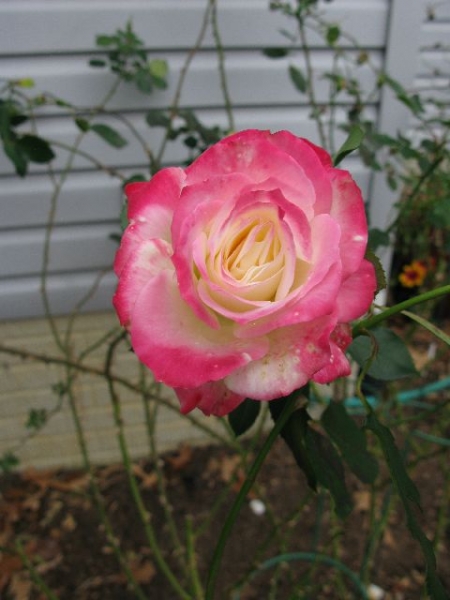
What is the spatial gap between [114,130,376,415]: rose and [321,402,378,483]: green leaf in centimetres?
21

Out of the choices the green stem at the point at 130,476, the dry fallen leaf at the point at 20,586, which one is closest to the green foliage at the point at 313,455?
the green stem at the point at 130,476

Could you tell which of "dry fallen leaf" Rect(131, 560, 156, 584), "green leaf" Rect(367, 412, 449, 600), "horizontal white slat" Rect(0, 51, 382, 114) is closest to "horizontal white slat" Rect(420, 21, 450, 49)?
"horizontal white slat" Rect(0, 51, 382, 114)

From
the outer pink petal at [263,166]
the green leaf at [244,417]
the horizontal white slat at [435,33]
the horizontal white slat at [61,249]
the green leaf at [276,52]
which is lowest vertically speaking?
the horizontal white slat at [61,249]

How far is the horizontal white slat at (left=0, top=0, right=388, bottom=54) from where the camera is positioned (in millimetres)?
1850

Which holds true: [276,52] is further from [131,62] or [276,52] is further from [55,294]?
[55,294]

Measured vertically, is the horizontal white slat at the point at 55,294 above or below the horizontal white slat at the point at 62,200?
below

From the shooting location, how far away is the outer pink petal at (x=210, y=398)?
436 mm

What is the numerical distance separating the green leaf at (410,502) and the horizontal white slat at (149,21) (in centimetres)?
182

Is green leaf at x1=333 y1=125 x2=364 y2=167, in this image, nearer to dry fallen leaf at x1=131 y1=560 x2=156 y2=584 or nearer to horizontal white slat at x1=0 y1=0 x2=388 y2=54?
horizontal white slat at x1=0 y1=0 x2=388 y2=54

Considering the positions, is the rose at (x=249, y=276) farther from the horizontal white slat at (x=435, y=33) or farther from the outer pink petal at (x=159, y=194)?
the horizontal white slat at (x=435, y=33)

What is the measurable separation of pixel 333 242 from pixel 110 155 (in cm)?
182

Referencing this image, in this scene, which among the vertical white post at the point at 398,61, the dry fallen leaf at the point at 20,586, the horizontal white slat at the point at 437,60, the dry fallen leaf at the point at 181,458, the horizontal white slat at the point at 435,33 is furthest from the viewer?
the horizontal white slat at the point at 437,60

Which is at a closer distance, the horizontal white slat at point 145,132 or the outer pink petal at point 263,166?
the outer pink petal at point 263,166

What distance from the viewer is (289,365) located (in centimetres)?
42
